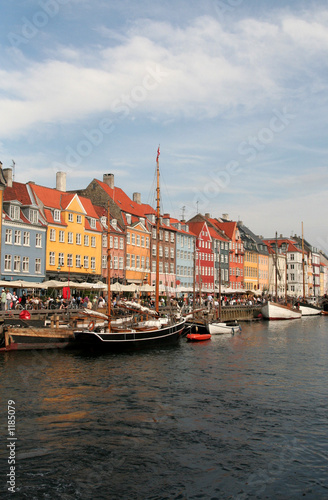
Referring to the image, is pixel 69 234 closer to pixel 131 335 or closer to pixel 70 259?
pixel 70 259

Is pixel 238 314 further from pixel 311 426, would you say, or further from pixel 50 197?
pixel 311 426

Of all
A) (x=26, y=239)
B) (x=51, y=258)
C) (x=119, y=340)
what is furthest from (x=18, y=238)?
(x=119, y=340)

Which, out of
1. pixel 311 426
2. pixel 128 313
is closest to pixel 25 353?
pixel 128 313

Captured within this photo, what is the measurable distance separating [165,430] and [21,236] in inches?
1603

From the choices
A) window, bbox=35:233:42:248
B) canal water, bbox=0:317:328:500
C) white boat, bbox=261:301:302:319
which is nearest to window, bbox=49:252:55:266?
window, bbox=35:233:42:248

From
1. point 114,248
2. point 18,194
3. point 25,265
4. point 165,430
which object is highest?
point 18,194

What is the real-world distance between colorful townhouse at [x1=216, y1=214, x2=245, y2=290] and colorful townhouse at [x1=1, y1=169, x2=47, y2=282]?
198 ft

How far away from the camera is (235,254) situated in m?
114

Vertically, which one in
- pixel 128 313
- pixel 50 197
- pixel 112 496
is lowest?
pixel 112 496

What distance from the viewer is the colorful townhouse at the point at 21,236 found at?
2052 inches

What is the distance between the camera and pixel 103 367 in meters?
28.9

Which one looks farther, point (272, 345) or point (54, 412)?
point (272, 345)

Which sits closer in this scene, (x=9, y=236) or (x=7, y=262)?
(x=7, y=262)

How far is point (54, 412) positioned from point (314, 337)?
3455 cm
